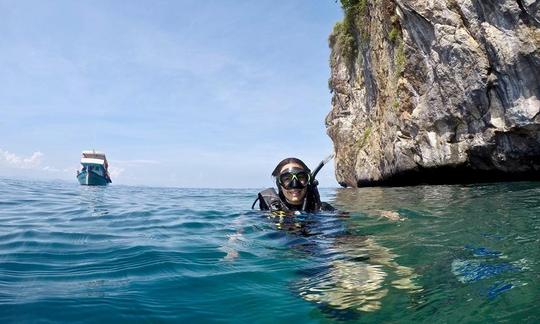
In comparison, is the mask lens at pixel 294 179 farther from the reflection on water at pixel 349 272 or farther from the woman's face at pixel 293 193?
the reflection on water at pixel 349 272

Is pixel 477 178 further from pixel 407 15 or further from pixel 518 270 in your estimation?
pixel 518 270

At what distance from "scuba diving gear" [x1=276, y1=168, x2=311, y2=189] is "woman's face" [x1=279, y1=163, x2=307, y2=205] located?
61 millimetres

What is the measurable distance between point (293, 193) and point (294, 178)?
0.28 metres

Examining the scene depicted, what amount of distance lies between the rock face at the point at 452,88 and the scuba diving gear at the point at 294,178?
977 centimetres

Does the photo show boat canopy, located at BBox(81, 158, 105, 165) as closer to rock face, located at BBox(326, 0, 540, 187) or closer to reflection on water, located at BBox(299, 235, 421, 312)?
rock face, located at BBox(326, 0, 540, 187)

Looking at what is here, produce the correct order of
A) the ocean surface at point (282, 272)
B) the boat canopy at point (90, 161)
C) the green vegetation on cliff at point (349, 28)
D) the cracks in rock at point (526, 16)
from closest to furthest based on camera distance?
the ocean surface at point (282, 272)
the cracks in rock at point (526, 16)
the green vegetation on cliff at point (349, 28)
the boat canopy at point (90, 161)

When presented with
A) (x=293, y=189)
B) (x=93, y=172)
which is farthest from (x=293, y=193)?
(x=93, y=172)

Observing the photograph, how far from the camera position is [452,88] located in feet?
49.2

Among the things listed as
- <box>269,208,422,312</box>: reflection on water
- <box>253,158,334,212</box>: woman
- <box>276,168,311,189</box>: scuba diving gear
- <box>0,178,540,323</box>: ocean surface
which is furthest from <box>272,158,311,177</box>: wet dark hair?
<box>269,208,422,312</box>: reflection on water

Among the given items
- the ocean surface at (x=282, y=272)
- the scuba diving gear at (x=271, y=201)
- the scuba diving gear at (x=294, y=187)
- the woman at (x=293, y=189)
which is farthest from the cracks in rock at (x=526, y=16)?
the scuba diving gear at (x=271, y=201)

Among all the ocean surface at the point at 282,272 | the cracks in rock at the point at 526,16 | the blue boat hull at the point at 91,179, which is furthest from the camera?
the blue boat hull at the point at 91,179

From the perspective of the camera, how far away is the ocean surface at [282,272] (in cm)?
283

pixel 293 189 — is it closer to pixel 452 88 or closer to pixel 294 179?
pixel 294 179

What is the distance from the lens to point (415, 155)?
59.1 feet
